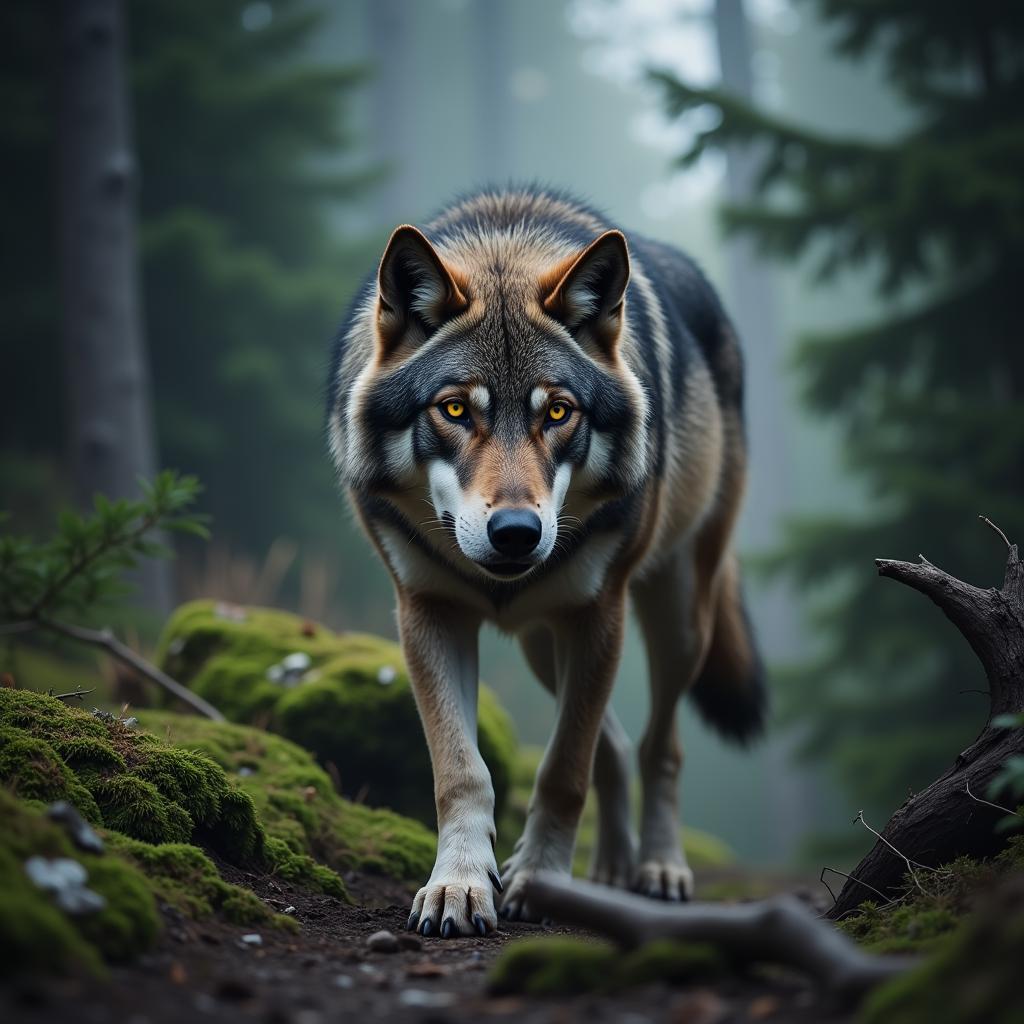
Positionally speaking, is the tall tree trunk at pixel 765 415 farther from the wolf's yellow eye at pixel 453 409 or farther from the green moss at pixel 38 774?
the green moss at pixel 38 774

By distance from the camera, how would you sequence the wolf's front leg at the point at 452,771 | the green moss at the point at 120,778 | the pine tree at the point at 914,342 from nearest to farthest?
1. the green moss at the point at 120,778
2. the wolf's front leg at the point at 452,771
3. the pine tree at the point at 914,342

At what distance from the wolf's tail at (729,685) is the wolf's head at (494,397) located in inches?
88.2

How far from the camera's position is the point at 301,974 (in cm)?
230

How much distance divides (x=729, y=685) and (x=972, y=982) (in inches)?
164

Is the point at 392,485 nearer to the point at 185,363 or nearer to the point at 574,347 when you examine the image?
the point at 574,347

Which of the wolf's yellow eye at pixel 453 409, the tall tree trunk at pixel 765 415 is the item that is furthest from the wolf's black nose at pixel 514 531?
the tall tree trunk at pixel 765 415

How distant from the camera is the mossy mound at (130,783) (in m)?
2.81

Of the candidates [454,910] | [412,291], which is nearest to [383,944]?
[454,910]

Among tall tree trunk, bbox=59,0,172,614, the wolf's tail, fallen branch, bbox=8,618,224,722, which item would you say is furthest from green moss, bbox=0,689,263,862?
tall tree trunk, bbox=59,0,172,614

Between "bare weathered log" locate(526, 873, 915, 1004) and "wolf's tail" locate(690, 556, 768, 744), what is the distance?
3695 mm

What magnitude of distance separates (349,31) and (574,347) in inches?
1425

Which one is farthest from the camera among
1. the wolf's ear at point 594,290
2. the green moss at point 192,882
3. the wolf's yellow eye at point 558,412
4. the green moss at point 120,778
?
the wolf's ear at point 594,290

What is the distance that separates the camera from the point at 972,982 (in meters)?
1.53

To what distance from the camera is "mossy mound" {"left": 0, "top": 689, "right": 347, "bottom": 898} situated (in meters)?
2.81
